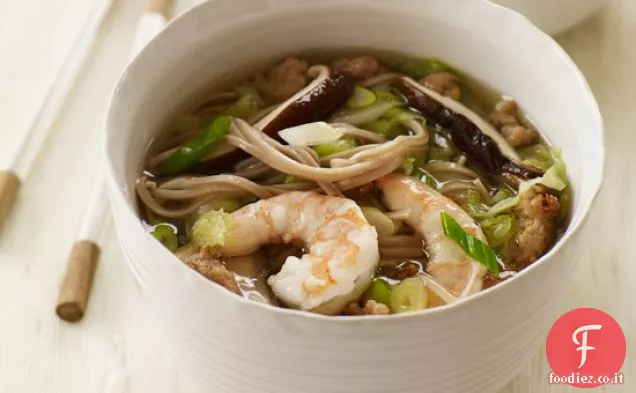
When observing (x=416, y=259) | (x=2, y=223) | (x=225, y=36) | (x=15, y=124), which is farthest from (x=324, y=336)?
(x=15, y=124)

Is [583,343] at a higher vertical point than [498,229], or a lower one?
lower

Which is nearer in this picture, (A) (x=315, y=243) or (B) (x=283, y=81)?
(A) (x=315, y=243)

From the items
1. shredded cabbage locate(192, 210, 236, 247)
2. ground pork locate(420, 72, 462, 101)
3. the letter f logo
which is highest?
ground pork locate(420, 72, 462, 101)

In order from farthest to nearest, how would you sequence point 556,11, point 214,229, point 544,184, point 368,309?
point 556,11, point 544,184, point 214,229, point 368,309

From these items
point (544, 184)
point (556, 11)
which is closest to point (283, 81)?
point (544, 184)

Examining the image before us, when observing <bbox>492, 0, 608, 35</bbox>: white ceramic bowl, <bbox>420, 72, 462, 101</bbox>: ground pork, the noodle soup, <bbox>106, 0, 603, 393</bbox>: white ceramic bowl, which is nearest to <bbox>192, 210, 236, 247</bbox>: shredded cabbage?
the noodle soup

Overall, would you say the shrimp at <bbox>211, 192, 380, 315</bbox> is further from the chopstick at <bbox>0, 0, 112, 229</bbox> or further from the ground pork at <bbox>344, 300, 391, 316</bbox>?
the chopstick at <bbox>0, 0, 112, 229</bbox>

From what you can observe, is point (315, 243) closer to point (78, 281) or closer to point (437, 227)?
point (437, 227)
